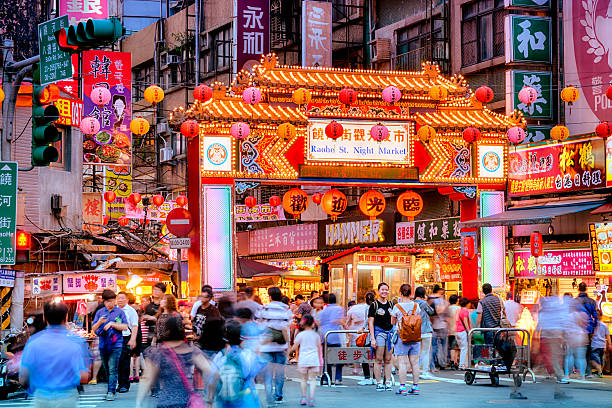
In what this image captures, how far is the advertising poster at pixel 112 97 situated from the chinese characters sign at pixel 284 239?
1008 centimetres

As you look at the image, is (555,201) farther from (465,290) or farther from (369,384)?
(369,384)

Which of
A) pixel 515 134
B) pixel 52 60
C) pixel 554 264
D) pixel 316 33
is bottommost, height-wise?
pixel 554 264

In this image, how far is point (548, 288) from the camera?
1086 inches

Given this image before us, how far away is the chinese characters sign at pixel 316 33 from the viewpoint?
36594 millimetres

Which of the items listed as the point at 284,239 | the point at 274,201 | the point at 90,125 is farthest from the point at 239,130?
the point at 284,239

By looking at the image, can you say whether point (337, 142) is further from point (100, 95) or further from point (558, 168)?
point (100, 95)

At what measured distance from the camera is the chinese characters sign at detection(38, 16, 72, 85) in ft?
54.6

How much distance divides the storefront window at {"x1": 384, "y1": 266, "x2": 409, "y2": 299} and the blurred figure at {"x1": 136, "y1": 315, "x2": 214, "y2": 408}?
2314 centimetres

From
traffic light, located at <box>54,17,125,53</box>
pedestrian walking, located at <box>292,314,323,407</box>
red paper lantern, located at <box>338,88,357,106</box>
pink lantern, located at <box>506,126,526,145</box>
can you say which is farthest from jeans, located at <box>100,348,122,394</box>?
pink lantern, located at <box>506,126,526,145</box>

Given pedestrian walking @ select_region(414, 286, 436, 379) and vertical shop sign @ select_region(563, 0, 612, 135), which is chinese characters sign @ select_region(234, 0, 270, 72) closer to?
vertical shop sign @ select_region(563, 0, 612, 135)

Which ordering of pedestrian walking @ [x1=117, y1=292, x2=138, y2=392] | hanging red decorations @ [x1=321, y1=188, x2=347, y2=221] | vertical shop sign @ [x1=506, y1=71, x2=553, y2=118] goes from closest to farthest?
pedestrian walking @ [x1=117, y1=292, x2=138, y2=392]
vertical shop sign @ [x1=506, y1=71, x2=553, y2=118]
hanging red decorations @ [x1=321, y1=188, x2=347, y2=221]

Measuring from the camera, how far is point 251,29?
39156 millimetres

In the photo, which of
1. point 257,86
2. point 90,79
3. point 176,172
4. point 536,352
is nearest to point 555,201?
point 257,86

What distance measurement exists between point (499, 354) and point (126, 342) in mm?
6783
